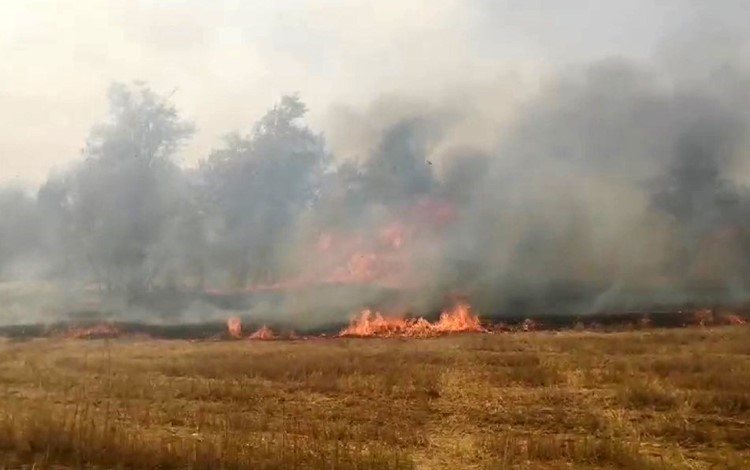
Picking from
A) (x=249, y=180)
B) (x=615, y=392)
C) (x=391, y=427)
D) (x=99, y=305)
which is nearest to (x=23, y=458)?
(x=391, y=427)

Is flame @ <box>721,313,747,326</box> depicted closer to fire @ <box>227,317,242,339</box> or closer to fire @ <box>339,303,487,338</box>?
fire @ <box>339,303,487,338</box>

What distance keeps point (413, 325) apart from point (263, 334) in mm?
4761

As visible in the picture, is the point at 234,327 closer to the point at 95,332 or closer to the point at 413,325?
the point at 95,332

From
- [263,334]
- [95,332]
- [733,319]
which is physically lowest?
[263,334]

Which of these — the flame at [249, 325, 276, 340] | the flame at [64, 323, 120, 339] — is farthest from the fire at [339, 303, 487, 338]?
the flame at [64, 323, 120, 339]

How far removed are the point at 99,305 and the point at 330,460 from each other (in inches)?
648

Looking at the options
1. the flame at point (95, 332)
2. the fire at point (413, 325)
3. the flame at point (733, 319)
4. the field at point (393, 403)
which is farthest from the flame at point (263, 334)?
the flame at point (733, 319)

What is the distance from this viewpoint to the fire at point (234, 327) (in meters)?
23.2

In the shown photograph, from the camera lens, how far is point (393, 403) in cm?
1499

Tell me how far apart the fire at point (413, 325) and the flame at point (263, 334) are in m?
2.38

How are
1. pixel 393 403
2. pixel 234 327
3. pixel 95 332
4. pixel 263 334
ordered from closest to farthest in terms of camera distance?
pixel 393 403, pixel 263 334, pixel 234 327, pixel 95 332

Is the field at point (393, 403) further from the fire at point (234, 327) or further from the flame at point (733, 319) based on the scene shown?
the fire at point (234, 327)

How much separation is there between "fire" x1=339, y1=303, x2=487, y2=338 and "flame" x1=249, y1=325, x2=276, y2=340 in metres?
2.38

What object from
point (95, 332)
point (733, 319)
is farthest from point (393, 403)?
point (95, 332)
